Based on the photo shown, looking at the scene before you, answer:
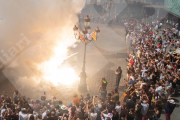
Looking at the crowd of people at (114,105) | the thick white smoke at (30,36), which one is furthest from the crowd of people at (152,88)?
the thick white smoke at (30,36)

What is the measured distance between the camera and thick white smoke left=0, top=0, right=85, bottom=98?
36.4 ft

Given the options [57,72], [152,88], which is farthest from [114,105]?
[57,72]

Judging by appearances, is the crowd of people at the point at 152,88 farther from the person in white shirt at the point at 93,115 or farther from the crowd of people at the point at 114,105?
the person in white shirt at the point at 93,115

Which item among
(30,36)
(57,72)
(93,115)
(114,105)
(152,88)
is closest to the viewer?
(93,115)

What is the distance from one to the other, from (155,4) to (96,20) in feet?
50.6

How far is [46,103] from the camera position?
26.7 feet

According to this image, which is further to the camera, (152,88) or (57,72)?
(57,72)

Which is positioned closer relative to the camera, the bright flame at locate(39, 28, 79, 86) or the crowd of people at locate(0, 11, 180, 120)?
the crowd of people at locate(0, 11, 180, 120)

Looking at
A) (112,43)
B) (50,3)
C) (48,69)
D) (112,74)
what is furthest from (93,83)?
(112,43)

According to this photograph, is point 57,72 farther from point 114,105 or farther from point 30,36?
point 114,105

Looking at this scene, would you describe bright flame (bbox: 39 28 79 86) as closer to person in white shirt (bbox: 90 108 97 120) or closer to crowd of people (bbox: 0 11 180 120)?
crowd of people (bbox: 0 11 180 120)

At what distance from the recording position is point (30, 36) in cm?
1215

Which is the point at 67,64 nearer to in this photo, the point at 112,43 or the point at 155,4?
the point at 112,43

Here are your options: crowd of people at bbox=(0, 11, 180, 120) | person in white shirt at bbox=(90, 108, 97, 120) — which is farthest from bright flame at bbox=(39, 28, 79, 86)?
person in white shirt at bbox=(90, 108, 97, 120)
